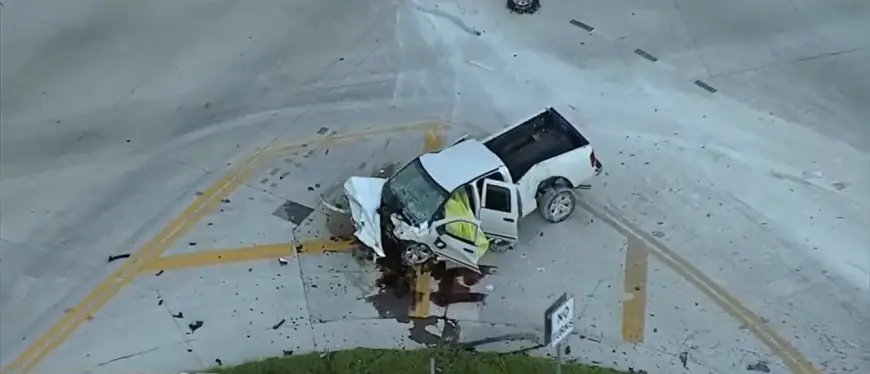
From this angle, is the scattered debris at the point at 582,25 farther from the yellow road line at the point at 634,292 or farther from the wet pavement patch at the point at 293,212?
the wet pavement patch at the point at 293,212

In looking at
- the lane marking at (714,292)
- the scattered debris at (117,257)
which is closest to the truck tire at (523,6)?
the lane marking at (714,292)

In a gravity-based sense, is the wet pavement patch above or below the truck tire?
below

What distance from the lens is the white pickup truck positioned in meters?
14.3

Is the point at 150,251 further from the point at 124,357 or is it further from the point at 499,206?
the point at 499,206

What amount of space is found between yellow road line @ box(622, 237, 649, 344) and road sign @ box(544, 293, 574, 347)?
2.83 meters

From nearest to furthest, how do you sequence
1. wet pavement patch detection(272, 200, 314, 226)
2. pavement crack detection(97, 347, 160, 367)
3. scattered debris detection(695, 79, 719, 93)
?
pavement crack detection(97, 347, 160, 367) < wet pavement patch detection(272, 200, 314, 226) < scattered debris detection(695, 79, 719, 93)

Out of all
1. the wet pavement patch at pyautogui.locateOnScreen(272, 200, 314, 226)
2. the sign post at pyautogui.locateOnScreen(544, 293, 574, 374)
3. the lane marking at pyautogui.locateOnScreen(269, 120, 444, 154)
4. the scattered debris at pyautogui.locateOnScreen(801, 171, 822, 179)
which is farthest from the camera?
the lane marking at pyautogui.locateOnScreen(269, 120, 444, 154)

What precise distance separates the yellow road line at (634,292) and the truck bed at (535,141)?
148 cm

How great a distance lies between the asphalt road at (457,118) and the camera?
47.8ft

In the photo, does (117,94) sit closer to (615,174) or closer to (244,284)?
(244,284)

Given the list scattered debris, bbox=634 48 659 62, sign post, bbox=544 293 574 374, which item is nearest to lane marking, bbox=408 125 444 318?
sign post, bbox=544 293 574 374

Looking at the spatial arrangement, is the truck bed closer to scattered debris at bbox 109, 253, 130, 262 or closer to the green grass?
the green grass

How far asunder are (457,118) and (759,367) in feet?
18.9

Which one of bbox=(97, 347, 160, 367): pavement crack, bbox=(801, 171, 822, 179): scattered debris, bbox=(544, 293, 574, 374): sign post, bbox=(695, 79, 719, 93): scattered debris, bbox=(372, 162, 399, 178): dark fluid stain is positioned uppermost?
bbox=(544, 293, 574, 374): sign post
